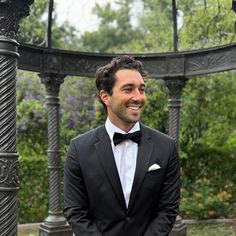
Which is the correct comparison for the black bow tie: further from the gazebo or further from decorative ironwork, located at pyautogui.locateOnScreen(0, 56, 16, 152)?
the gazebo

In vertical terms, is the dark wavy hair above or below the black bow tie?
above

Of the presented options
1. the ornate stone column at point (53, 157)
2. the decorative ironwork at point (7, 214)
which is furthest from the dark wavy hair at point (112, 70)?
the ornate stone column at point (53, 157)

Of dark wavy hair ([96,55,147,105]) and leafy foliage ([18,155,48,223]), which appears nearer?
dark wavy hair ([96,55,147,105])

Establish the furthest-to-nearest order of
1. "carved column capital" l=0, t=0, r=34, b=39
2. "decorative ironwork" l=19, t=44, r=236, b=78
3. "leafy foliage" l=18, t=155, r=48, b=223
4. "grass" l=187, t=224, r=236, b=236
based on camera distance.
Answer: "leafy foliage" l=18, t=155, r=48, b=223
"grass" l=187, t=224, r=236, b=236
"decorative ironwork" l=19, t=44, r=236, b=78
"carved column capital" l=0, t=0, r=34, b=39

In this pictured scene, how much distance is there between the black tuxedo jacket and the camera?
2.85 metres

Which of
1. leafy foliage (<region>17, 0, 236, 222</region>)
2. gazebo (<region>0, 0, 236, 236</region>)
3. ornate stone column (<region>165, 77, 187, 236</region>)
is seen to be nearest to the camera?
gazebo (<region>0, 0, 236, 236</region>)

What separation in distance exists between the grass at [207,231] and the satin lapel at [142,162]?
7.53 m

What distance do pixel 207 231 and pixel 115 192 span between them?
805 cm

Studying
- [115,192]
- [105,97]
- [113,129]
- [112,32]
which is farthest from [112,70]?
Result: [112,32]

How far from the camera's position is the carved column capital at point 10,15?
4477mm

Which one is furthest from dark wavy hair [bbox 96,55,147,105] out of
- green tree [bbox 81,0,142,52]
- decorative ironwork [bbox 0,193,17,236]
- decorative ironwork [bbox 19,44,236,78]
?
green tree [bbox 81,0,142,52]

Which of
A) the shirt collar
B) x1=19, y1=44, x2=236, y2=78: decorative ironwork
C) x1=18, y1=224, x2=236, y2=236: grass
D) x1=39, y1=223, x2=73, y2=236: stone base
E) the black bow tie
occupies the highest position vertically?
x1=19, y1=44, x2=236, y2=78: decorative ironwork

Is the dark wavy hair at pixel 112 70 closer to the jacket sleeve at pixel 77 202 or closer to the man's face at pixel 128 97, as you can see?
the man's face at pixel 128 97

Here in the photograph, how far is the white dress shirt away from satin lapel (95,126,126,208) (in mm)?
34
